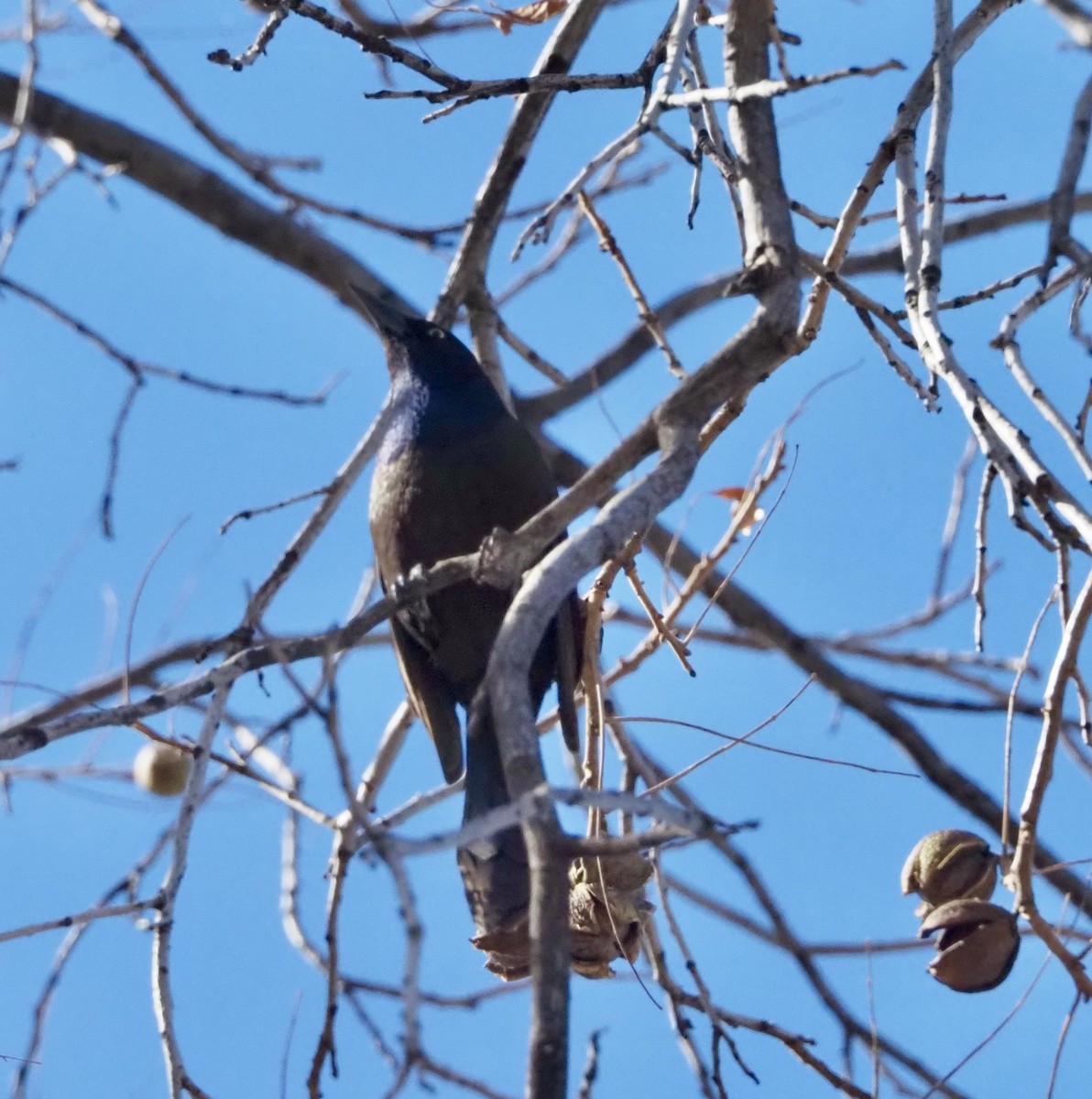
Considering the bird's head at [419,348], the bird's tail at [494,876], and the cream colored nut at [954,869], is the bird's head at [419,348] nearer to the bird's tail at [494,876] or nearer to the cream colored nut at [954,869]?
the bird's tail at [494,876]

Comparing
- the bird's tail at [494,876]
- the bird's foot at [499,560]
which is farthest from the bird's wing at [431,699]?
the bird's foot at [499,560]

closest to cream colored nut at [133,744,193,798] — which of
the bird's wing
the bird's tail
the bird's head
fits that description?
the bird's wing

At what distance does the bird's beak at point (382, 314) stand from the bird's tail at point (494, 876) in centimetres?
150

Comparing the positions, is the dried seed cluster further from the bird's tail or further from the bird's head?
the bird's head

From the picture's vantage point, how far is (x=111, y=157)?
4379 millimetres

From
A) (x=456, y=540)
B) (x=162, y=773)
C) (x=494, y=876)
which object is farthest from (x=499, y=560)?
(x=162, y=773)

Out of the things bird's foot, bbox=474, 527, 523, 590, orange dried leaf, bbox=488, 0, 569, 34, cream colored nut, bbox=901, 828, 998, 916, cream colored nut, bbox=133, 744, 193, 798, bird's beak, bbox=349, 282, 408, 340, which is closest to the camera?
bird's foot, bbox=474, 527, 523, 590

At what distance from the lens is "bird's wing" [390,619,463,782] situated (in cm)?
352

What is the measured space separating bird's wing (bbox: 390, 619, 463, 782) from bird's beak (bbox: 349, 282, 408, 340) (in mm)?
1016

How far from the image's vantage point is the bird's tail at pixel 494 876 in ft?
7.42

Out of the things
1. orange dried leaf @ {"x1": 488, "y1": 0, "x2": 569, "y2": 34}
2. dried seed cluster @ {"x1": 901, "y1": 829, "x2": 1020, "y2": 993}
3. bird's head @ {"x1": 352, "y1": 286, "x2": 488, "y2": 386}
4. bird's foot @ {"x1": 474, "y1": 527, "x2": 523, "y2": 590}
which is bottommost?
dried seed cluster @ {"x1": 901, "y1": 829, "x2": 1020, "y2": 993}

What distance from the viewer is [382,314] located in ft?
14.2

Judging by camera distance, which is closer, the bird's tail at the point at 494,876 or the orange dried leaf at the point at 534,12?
the bird's tail at the point at 494,876

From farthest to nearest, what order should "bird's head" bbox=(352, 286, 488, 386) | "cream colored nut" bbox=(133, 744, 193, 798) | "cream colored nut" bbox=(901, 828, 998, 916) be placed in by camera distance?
"bird's head" bbox=(352, 286, 488, 386)
"cream colored nut" bbox=(133, 744, 193, 798)
"cream colored nut" bbox=(901, 828, 998, 916)
